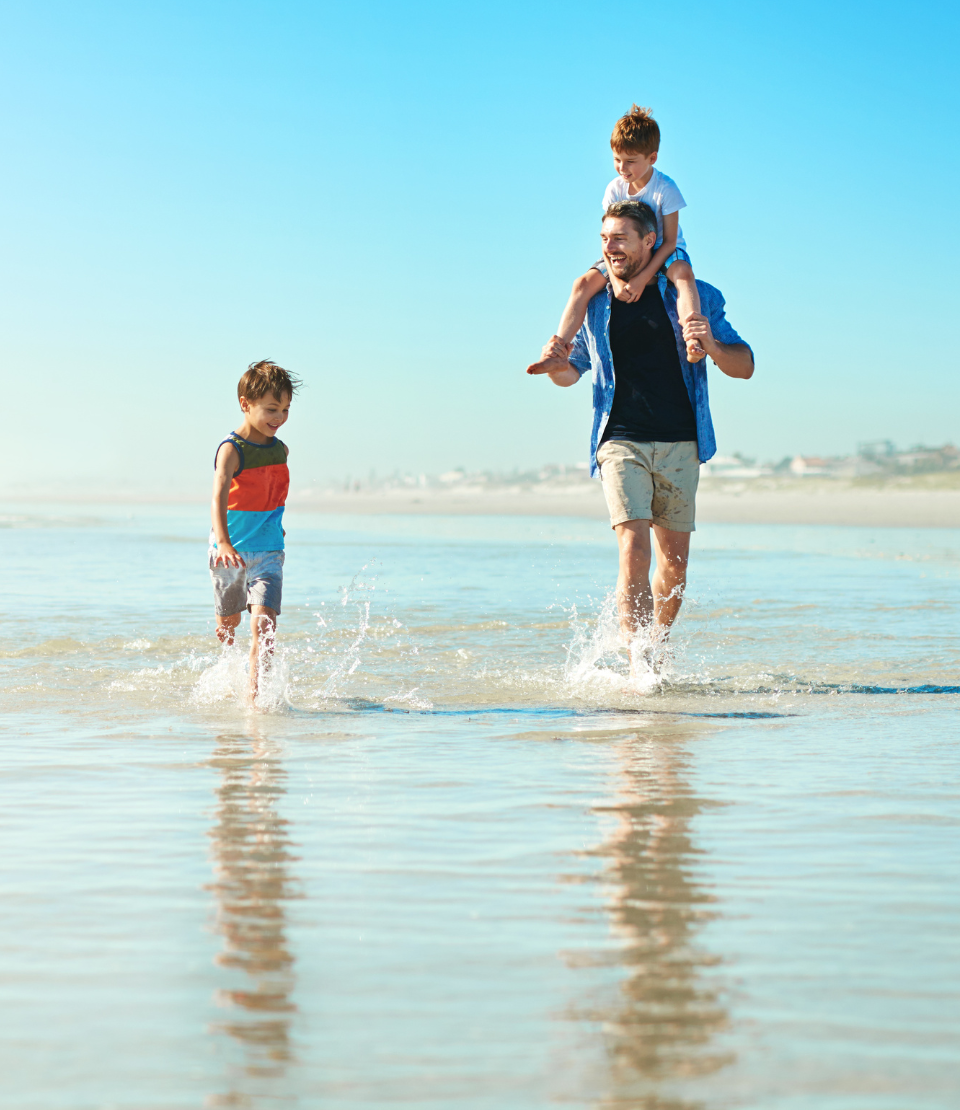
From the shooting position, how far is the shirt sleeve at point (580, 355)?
5406 millimetres

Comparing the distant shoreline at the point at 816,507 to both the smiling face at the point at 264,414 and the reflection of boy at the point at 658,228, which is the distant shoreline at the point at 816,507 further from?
the smiling face at the point at 264,414

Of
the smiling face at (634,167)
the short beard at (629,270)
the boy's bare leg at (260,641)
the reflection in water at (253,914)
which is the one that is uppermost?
the smiling face at (634,167)

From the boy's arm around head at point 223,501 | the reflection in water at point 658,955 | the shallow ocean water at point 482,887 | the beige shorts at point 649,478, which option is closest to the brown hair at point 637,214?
the beige shorts at point 649,478

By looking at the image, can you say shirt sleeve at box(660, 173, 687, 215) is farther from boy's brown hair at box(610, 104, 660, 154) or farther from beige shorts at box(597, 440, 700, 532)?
beige shorts at box(597, 440, 700, 532)

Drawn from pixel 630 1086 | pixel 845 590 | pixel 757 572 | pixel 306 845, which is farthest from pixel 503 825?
pixel 757 572

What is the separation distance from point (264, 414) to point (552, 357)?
47.5 inches

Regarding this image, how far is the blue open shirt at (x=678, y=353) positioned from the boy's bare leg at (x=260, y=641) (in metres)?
1.50

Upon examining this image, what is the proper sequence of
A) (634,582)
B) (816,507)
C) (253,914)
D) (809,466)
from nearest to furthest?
(253,914) < (634,582) < (816,507) < (809,466)

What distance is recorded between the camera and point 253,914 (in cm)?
221

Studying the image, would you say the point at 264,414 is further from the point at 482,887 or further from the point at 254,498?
the point at 482,887

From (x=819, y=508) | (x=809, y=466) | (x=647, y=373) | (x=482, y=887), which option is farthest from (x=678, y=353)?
(x=809, y=466)

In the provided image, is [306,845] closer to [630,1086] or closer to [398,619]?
[630,1086]

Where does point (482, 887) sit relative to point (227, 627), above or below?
below

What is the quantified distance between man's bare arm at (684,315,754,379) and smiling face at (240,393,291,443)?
1.66 meters
